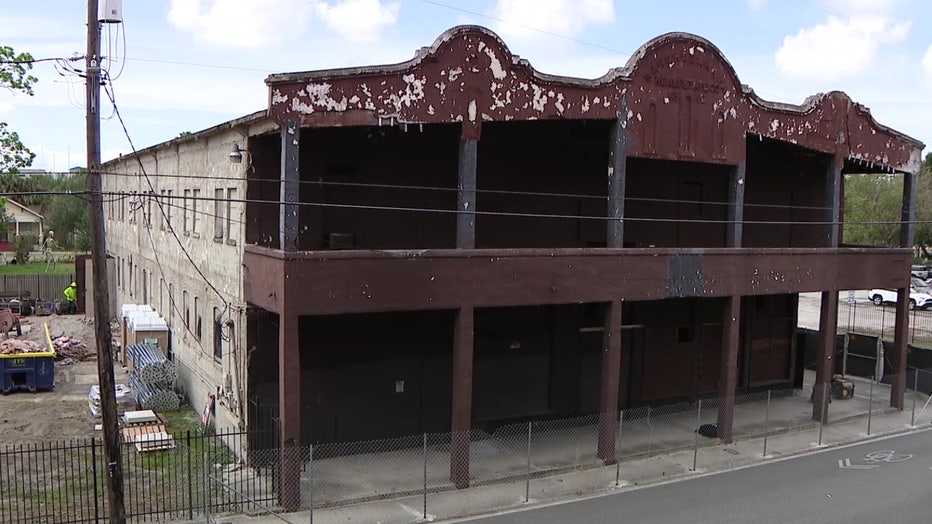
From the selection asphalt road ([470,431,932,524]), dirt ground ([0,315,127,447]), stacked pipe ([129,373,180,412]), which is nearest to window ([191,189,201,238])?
stacked pipe ([129,373,180,412])

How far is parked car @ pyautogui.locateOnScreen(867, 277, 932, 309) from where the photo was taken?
56.1 meters

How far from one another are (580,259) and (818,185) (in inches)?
545

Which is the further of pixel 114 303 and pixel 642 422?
pixel 114 303

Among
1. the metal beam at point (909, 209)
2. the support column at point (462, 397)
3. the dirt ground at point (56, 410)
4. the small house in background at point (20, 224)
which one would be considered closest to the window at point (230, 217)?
the support column at point (462, 397)

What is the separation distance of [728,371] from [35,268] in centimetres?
6908

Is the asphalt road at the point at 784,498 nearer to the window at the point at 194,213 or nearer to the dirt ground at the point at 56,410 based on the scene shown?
the dirt ground at the point at 56,410

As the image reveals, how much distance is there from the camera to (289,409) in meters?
15.0

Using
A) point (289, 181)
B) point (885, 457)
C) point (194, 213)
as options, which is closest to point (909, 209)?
point (885, 457)

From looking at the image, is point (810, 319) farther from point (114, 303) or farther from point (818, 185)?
point (114, 303)

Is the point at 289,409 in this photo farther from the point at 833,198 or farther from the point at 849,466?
the point at 833,198

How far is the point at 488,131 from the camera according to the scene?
20469 mm

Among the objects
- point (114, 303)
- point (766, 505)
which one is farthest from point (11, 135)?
point (766, 505)

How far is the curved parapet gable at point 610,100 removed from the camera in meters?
15.2

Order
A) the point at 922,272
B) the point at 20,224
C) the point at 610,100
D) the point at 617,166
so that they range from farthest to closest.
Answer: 1. the point at 20,224
2. the point at 922,272
3. the point at 617,166
4. the point at 610,100
